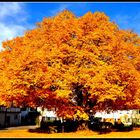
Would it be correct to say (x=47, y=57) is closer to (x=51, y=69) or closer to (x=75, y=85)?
(x=51, y=69)

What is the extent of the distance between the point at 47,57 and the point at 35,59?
169 centimetres

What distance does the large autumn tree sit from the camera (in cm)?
4319

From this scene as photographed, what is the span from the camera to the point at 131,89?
46.4m

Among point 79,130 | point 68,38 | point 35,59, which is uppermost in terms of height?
point 68,38

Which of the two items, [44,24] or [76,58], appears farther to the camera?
[44,24]

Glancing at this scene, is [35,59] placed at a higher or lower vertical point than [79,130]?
higher

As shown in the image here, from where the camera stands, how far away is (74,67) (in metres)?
44.2

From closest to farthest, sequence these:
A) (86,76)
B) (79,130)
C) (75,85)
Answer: (86,76) → (75,85) → (79,130)

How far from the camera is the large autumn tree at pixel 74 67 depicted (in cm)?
4319

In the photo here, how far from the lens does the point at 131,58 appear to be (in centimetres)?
5025

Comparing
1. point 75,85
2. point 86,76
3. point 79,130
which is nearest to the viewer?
point 86,76

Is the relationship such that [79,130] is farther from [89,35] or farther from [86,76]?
[89,35]

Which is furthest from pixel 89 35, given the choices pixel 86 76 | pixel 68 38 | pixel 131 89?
pixel 131 89

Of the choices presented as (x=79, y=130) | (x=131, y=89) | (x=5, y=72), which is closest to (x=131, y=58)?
(x=131, y=89)
